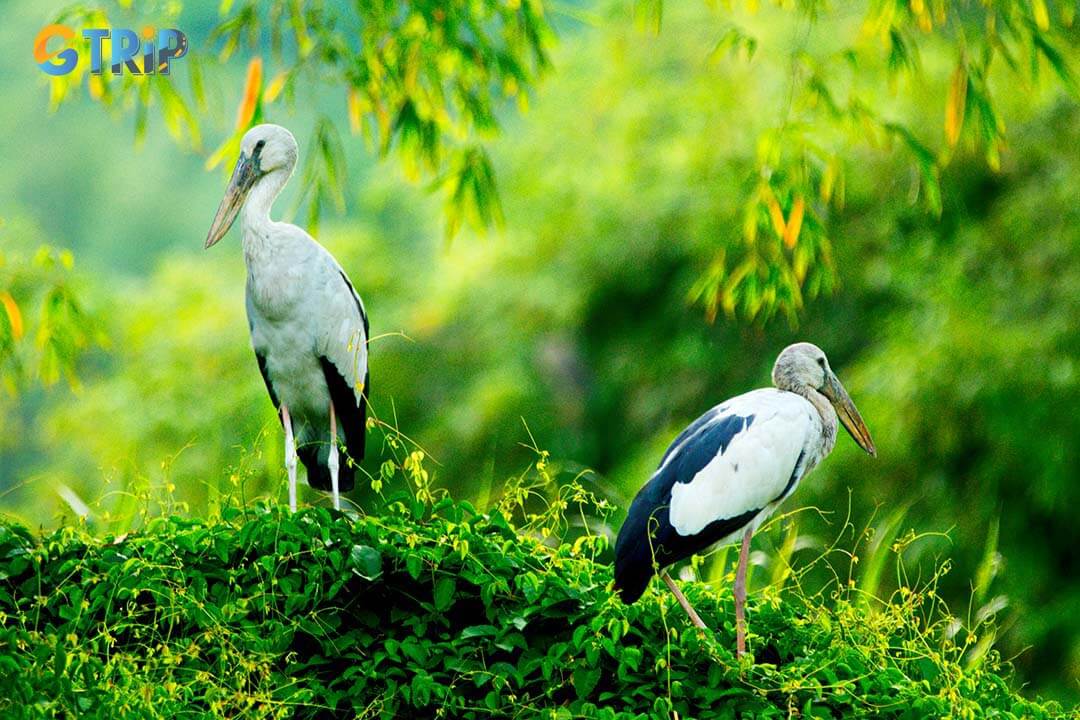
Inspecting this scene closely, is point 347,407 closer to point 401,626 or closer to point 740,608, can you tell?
point 401,626

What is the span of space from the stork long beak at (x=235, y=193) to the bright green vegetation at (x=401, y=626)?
1077 mm

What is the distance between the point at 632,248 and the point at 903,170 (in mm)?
2083

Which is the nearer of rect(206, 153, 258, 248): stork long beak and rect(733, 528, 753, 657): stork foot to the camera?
rect(733, 528, 753, 657): stork foot

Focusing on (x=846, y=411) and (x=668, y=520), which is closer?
(x=668, y=520)

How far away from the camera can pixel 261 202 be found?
4211mm

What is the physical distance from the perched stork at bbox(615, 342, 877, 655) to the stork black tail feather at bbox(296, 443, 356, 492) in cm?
130

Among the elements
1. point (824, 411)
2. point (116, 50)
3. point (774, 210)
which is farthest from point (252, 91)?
point (824, 411)

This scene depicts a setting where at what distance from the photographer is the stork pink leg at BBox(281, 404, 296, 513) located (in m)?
4.08

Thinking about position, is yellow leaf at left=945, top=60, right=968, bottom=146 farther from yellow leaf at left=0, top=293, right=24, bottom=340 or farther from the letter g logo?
yellow leaf at left=0, top=293, right=24, bottom=340

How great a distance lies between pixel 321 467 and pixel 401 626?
4.40 ft

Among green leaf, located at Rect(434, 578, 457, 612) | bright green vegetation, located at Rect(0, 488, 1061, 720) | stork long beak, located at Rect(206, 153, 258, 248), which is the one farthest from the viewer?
stork long beak, located at Rect(206, 153, 258, 248)

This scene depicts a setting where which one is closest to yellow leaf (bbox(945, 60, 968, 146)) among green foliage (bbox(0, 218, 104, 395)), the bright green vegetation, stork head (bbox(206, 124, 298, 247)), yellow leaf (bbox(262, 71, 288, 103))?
the bright green vegetation

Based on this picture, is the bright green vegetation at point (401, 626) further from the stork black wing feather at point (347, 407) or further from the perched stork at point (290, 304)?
the stork black wing feather at point (347, 407)

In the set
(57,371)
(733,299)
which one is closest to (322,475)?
(57,371)
